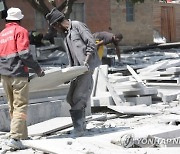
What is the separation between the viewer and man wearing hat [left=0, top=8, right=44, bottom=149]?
577 centimetres

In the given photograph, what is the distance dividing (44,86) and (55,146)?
1889 mm

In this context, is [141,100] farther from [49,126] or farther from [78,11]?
[78,11]

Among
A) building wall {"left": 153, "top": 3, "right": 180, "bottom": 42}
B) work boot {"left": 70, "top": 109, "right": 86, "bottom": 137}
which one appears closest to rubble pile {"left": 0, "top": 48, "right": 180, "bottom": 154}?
work boot {"left": 70, "top": 109, "right": 86, "bottom": 137}

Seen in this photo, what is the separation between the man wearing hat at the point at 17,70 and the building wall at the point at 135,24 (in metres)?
24.6

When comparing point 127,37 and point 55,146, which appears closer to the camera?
point 55,146

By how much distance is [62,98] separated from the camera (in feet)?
25.0

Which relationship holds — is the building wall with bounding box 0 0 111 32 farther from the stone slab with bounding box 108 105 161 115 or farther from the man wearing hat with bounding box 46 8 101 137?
the man wearing hat with bounding box 46 8 101 137

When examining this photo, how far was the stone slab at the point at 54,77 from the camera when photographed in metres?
6.19

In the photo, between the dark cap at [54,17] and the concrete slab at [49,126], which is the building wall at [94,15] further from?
the dark cap at [54,17]

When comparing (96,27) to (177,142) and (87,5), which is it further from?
(177,142)

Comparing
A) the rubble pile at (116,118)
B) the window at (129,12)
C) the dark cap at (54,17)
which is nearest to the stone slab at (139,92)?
the rubble pile at (116,118)

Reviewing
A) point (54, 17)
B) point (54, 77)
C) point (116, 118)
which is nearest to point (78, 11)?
point (116, 118)

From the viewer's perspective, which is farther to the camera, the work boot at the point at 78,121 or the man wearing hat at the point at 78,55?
the work boot at the point at 78,121

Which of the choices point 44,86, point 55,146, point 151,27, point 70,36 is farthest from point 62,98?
point 151,27
